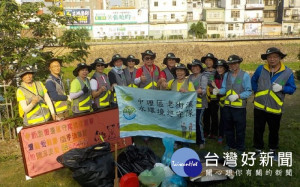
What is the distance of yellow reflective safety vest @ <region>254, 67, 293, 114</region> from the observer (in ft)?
18.4

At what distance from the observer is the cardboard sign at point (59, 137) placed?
517cm

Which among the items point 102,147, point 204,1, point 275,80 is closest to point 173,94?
point 102,147

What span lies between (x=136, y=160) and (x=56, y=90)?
258 centimetres

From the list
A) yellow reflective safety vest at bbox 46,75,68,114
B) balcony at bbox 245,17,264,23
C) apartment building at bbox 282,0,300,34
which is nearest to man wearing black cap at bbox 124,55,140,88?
yellow reflective safety vest at bbox 46,75,68,114

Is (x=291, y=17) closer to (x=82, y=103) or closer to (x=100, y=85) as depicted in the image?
(x=100, y=85)

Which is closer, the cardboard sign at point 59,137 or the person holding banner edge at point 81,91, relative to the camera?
the cardboard sign at point 59,137

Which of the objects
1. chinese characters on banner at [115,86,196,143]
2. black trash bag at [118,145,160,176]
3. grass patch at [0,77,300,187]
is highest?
chinese characters on banner at [115,86,196,143]

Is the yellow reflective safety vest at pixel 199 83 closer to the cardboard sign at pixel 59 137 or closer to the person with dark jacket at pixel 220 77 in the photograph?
the person with dark jacket at pixel 220 77

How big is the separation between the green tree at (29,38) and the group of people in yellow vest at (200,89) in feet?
5.95

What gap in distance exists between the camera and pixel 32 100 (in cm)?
548

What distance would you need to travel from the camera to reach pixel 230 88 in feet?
19.8

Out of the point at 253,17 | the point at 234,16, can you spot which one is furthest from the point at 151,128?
the point at 253,17

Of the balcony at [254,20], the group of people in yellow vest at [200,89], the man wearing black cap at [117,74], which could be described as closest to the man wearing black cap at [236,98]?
the group of people in yellow vest at [200,89]

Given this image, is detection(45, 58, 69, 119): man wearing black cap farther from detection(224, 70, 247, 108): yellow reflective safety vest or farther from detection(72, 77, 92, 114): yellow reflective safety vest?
detection(224, 70, 247, 108): yellow reflective safety vest
